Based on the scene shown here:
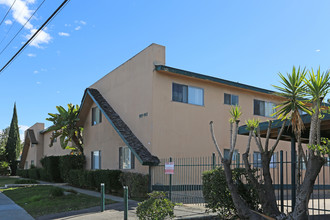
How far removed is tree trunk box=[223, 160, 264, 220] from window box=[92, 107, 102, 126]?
599 inches

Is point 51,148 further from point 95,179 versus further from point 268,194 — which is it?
point 268,194

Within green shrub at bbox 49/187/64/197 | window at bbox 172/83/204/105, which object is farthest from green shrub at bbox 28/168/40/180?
window at bbox 172/83/204/105

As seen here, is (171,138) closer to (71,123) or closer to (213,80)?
(213,80)

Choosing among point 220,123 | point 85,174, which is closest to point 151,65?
point 220,123

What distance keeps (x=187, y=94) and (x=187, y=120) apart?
1.37 meters

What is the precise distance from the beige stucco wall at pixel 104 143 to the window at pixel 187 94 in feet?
13.0

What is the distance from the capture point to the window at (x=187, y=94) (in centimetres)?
1866

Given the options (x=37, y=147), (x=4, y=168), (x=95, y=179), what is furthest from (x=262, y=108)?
(x=4, y=168)

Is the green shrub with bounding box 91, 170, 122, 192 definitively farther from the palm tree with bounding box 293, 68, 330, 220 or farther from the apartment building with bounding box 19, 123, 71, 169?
the apartment building with bounding box 19, 123, 71, 169

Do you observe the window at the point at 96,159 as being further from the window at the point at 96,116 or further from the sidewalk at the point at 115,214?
the sidewalk at the point at 115,214

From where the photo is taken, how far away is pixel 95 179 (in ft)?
65.1

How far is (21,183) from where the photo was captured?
27375 mm

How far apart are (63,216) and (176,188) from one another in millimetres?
5996

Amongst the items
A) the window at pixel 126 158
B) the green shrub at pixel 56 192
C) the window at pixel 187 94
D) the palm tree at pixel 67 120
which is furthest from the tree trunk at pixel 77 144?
the window at pixel 187 94
